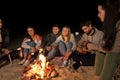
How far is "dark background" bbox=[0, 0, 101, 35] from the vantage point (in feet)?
37.7

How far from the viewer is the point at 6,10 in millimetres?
13516

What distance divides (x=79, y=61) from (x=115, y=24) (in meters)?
2.76

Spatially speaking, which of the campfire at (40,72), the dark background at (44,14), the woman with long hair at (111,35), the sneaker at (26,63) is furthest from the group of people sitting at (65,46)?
the dark background at (44,14)

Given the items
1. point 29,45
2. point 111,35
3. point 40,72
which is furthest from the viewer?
point 29,45

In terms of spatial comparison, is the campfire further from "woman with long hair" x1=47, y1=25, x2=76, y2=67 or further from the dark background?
the dark background

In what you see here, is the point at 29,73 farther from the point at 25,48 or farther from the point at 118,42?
the point at 118,42

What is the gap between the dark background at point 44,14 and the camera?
11492 millimetres

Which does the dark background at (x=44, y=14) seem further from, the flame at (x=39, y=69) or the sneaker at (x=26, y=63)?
the flame at (x=39, y=69)

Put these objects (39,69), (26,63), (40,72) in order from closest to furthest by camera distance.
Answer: (40,72)
(39,69)
(26,63)

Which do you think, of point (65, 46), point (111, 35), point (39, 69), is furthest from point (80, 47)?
point (111, 35)

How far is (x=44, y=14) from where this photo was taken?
13.2 metres

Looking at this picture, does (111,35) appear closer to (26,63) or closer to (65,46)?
(65,46)

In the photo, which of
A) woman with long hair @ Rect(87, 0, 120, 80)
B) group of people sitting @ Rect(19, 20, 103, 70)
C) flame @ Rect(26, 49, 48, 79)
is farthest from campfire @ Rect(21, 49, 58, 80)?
woman with long hair @ Rect(87, 0, 120, 80)

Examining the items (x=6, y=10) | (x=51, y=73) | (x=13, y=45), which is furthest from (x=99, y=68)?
(x=6, y=10)
